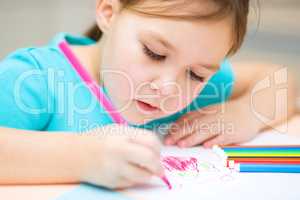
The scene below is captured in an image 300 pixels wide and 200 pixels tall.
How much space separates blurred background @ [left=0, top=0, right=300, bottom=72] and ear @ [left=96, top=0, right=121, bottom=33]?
1.97 feet

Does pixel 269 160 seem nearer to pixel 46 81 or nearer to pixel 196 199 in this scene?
pixel 196 199

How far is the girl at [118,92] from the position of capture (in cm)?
49

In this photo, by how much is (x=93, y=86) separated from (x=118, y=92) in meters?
0.04

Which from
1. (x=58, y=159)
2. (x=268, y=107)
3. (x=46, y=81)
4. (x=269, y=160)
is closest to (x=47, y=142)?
(x=58, y=159)

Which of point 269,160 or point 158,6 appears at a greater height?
point 158,6

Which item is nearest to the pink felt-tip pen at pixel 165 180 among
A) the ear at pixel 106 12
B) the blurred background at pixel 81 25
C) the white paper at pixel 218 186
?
the white paper at pixel 218 186

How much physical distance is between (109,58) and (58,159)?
0.20m

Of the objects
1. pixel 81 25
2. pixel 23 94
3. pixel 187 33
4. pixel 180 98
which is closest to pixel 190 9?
pixel 187 33

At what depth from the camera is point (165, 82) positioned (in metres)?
0.58

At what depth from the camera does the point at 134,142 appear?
48 centimetres

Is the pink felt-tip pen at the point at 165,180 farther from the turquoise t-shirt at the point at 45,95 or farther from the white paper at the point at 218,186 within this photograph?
the turquoise t-shirt at the point at 45,95

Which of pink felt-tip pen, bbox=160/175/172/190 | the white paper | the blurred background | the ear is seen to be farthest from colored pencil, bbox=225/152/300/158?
the blurred background

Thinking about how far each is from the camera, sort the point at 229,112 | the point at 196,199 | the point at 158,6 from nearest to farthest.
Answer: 1. the point at 196,199
2. the point at 158,6
3. the point at 229,112

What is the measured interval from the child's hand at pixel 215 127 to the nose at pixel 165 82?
115 millimetres
